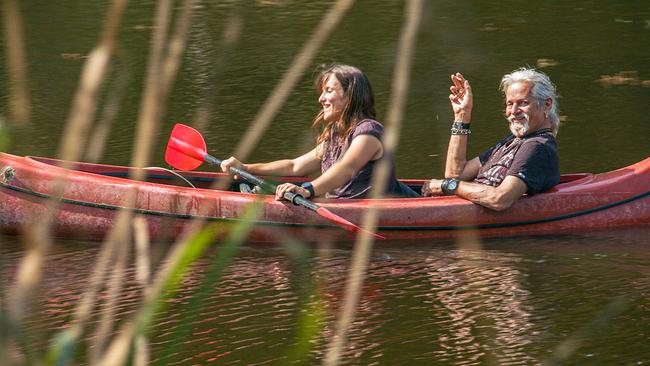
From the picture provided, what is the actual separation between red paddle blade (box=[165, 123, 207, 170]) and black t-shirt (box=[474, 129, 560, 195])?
1576 mm

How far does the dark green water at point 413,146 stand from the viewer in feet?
15.8

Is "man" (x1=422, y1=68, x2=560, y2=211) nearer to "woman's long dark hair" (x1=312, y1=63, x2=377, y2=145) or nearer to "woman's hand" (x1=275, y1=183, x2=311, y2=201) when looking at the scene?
"woman's long dark hair" (x1=312, y1=63, x2=377, y2=145)

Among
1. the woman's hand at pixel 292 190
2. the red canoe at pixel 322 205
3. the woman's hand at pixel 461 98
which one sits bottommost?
the red canoe at pixel 322 205

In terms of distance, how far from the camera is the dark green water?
15.8 feet

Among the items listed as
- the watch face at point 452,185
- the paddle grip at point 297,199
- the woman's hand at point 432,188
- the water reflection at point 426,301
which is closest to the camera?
the water reflection at point 426,301

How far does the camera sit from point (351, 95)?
21.0 ft

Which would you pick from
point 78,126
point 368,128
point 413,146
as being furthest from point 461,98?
point 78,126

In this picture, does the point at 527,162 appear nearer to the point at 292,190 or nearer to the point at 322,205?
the point at 322,205

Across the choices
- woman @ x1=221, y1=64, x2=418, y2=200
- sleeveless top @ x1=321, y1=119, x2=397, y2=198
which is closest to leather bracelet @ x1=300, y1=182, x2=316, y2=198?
woman @ x1=221, y1=64, x2=418, y2=200

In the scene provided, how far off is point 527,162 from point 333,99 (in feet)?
3.44

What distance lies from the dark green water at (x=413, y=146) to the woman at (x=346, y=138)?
33 centimetres

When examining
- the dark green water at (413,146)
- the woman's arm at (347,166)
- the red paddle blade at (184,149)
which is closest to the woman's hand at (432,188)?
the dark green water at (413,146)

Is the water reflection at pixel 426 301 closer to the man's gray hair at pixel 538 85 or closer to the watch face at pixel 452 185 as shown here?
the watch face at pixel 452 185

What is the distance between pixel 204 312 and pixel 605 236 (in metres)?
2.46
